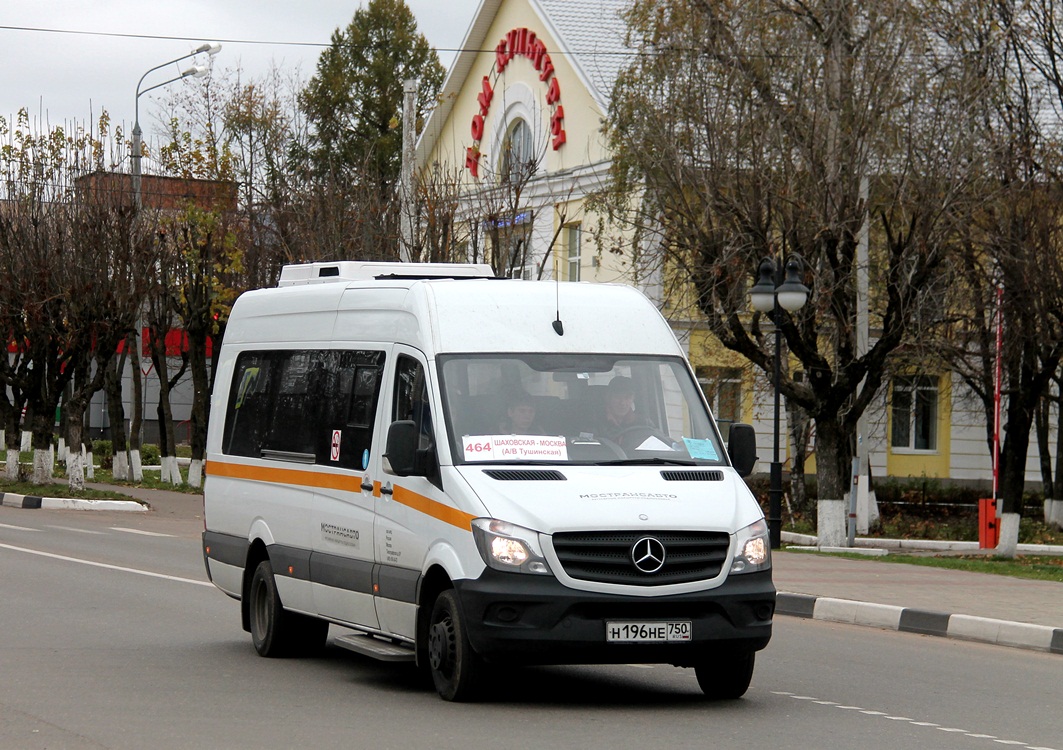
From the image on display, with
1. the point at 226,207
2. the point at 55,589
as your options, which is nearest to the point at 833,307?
the point at 55,589

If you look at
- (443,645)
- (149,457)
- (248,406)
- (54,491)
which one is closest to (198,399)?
(54,491)

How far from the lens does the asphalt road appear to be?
827 centimetres

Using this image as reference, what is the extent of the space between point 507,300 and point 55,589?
753cm

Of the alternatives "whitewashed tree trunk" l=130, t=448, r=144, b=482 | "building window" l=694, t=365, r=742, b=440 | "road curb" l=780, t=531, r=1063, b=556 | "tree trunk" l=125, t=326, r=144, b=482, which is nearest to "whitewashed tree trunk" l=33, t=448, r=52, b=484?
"tree trunk" l=125, t=326, r=144, b=482

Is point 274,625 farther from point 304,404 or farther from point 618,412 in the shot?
point 618,412

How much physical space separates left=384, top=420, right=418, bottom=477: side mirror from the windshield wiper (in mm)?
1059

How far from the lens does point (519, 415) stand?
9797 mm

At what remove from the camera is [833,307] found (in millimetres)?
25734

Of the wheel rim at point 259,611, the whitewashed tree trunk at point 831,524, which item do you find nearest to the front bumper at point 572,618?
the wheel rim at point 259,611

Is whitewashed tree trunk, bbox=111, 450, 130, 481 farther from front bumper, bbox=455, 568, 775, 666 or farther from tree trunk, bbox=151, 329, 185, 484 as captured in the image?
front bumper, bbox=455, 568, 775, 666

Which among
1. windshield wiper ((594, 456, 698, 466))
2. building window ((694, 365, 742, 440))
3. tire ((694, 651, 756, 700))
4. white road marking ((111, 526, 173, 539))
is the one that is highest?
building window ((694, 365, 742, 440))

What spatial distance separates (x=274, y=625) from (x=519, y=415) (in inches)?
111

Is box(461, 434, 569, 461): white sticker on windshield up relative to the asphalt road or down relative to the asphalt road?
up

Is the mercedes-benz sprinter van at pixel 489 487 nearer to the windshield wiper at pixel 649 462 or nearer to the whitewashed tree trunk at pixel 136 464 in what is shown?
the windshield wiper at pixel 649 462
